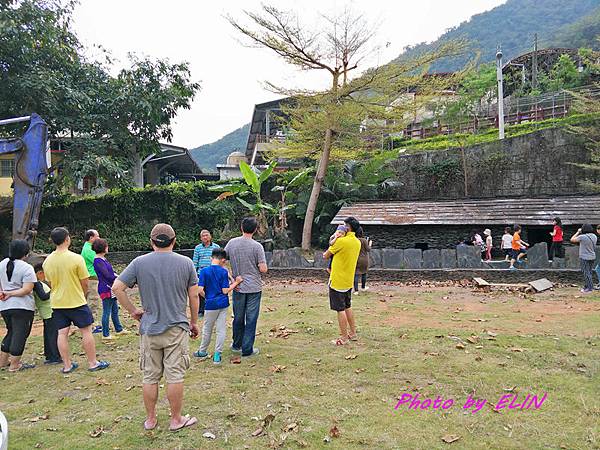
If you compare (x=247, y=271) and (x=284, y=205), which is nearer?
(x=247, y=271)

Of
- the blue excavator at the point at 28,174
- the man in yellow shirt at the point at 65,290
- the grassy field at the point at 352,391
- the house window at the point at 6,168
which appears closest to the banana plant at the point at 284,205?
the blue excavator at the point at 28,174

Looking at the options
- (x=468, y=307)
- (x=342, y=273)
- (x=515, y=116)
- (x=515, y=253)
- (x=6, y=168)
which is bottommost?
(x=468, y=307)

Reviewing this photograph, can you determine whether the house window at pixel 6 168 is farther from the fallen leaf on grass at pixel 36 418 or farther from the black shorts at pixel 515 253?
the black shorts at pixel 515 253

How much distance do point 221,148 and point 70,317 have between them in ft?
232

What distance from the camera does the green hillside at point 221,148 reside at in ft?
228

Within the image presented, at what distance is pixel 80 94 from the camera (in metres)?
15.9

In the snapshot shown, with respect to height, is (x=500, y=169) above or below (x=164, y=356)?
above

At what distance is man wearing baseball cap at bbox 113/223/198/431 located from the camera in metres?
3.83

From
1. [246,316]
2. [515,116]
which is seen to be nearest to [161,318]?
[246,316]

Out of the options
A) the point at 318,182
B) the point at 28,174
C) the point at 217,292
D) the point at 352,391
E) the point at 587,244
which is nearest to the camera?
the point at 352,391

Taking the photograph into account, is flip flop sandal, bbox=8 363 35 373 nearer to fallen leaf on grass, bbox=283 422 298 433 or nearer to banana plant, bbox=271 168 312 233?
fallen leaf on grass, bbox=283 422 298 433

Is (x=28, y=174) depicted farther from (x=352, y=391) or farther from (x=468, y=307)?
(x=468, y=307)

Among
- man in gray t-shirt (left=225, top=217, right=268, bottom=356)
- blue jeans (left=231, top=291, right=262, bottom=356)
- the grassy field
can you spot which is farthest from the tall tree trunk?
blue jeans (left=231, top=291, right=262, bottom=356)

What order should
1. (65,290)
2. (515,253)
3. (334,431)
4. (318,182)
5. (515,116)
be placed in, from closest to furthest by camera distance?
1. (334,431)
2. (65,290)
3. (515,253)
4. (318,182)
5. (515,116)
